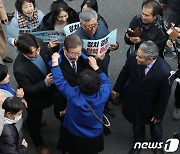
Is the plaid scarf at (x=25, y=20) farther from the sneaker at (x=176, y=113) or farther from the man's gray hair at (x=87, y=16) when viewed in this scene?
the sneaker at (x=176, y=113)

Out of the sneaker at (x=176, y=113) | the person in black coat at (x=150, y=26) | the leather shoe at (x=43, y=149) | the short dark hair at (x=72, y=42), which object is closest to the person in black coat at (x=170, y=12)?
the person in black coat at (x=150, y=26)

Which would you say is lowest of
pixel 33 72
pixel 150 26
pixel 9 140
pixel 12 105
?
pixel 9 140

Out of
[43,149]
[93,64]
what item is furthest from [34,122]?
[93,64]

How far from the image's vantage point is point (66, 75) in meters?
3.37

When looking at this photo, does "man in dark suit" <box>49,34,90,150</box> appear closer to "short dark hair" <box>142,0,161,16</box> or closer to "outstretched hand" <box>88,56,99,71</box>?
"outstretched hand" <box>88,56,99,71</box>

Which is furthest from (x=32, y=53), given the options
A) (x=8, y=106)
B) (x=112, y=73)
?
(x=112, y=73)

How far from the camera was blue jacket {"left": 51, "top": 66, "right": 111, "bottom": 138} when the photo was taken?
10.1 ft

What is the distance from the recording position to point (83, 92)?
9.89 ft

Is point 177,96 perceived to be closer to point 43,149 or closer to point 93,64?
point 93,64

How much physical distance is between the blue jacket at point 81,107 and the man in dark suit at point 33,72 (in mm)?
188

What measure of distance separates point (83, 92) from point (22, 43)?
762 mm

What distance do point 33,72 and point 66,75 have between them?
319mm

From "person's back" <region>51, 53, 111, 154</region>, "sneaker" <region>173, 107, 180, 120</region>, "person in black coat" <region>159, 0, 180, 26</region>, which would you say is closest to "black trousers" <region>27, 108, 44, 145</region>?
"person's back" <region>51, 53, 111, 154</region>

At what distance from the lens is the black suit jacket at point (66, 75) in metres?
3.37
